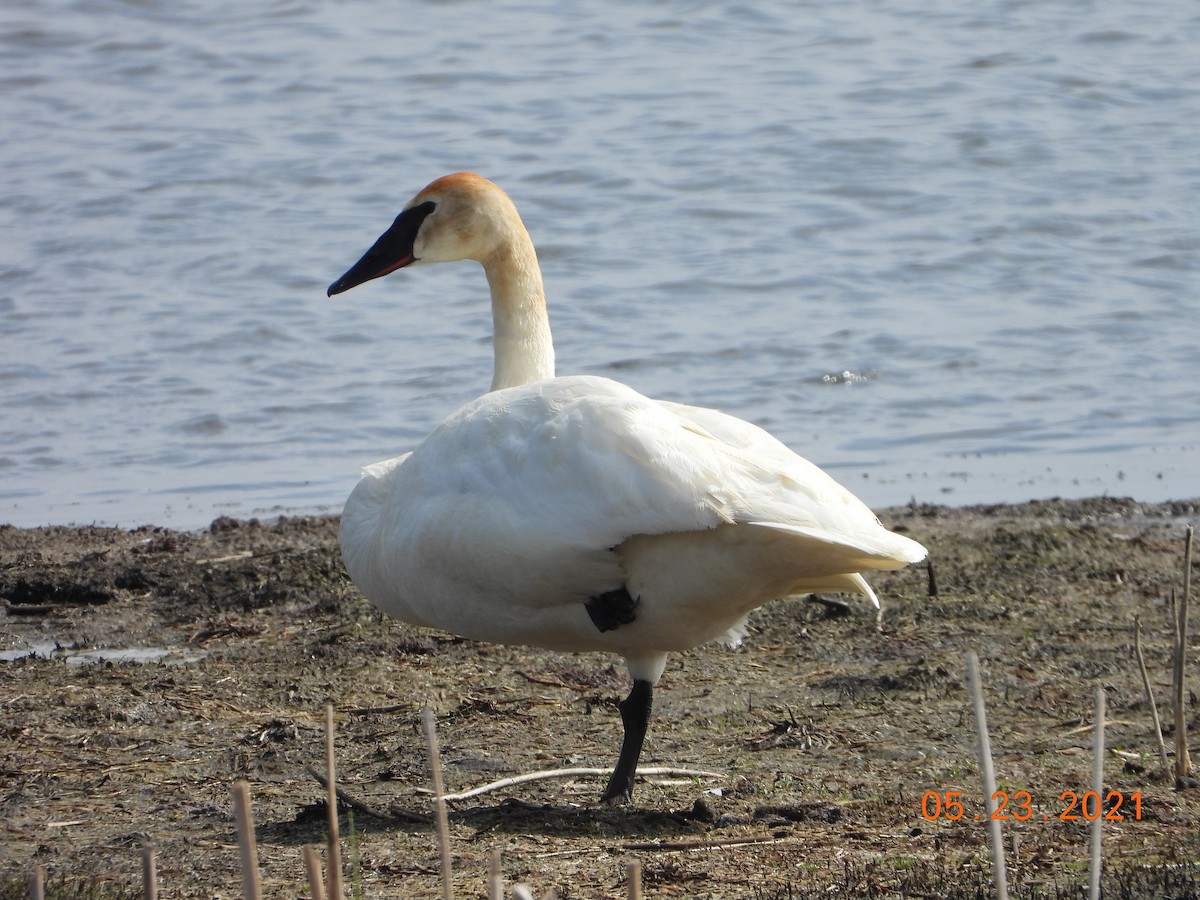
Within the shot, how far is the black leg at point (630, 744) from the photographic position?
173 inches

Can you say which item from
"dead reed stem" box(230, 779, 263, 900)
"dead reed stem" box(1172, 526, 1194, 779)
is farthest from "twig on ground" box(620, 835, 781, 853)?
"dead reed stem" box(230, 779, 263, 900)

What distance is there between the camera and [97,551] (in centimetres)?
738

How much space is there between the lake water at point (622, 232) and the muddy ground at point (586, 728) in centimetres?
159

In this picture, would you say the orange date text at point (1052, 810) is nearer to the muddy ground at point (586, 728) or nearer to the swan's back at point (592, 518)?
the muddy ground at point (586, 728)

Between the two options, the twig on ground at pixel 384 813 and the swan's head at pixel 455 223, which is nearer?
the twig on ground at pixel 384 813

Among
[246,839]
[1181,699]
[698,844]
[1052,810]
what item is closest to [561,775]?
[698,844]

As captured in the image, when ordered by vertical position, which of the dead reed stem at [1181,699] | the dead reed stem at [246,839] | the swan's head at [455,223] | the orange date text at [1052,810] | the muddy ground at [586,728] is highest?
the swan's head at [455,223]

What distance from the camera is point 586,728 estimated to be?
5.13m

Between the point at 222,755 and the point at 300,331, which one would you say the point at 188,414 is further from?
the point at 222,755

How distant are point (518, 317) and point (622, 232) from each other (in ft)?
25.5

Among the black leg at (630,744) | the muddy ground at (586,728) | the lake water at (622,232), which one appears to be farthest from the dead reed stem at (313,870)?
the lake water at (622,232)

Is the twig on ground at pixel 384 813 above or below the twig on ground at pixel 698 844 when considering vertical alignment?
below

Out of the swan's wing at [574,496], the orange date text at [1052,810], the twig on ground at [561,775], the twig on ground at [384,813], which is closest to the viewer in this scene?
the swan's wing at [574,496]

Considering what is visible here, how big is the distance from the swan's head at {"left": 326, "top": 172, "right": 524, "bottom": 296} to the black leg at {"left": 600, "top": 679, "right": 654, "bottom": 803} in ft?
6.26
